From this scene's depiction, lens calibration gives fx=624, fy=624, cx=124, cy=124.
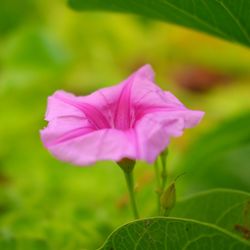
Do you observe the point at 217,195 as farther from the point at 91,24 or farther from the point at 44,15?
the point at 44,15

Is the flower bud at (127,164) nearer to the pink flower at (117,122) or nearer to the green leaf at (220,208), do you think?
the pink flower at (117,122)

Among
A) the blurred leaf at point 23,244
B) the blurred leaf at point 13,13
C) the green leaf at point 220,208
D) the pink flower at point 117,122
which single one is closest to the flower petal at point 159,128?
the pink flower at point 117,122

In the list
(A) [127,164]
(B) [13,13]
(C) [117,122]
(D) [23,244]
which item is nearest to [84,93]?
(B) [13,13]

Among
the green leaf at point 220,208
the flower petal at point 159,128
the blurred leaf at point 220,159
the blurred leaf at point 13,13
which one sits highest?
the flower petal at point 159,128

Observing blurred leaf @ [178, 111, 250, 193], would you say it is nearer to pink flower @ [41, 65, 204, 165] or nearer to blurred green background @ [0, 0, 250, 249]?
blurred green background @ [0, 0, 250, 249]

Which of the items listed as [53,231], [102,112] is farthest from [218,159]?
[102,112]

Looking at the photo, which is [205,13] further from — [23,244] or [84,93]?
[84,93]

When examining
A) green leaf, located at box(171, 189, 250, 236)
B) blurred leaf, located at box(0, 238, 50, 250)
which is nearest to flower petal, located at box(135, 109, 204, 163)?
green leaf, located at box(171, 189, 250, 236)
